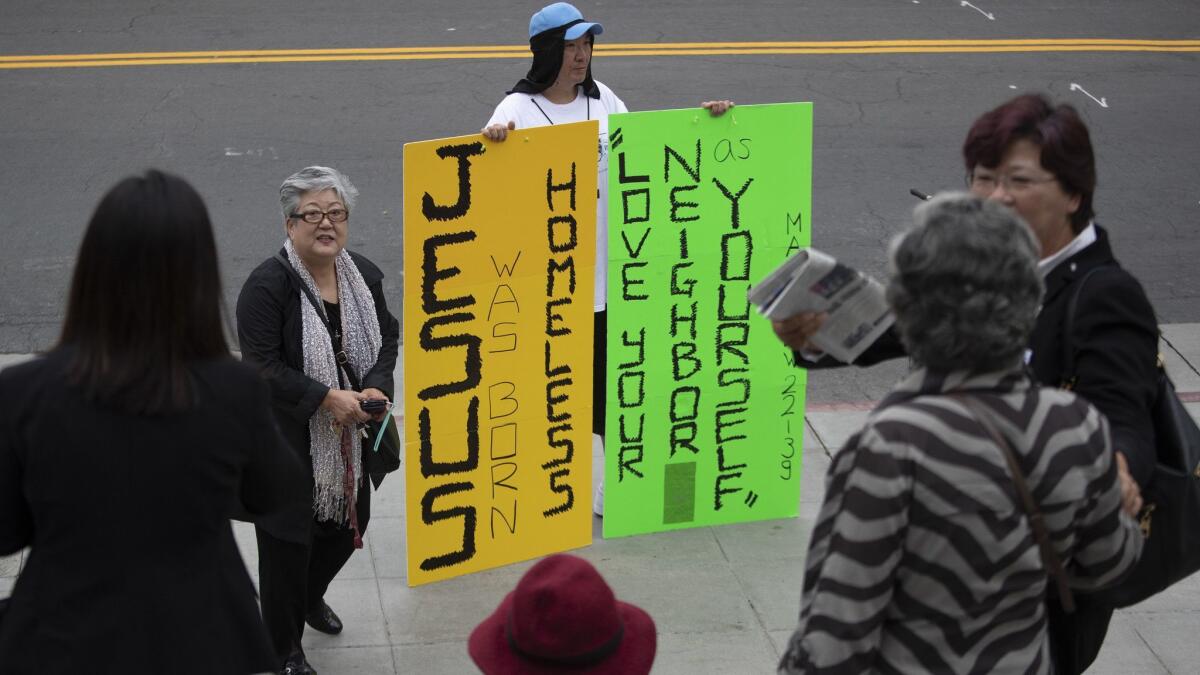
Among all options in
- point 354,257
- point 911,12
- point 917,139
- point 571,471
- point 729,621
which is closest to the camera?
point 354,257

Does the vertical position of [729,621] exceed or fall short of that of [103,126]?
it falls short

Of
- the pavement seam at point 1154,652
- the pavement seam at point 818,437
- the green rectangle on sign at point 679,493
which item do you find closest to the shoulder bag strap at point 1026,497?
the pavement seam at point 1154,652

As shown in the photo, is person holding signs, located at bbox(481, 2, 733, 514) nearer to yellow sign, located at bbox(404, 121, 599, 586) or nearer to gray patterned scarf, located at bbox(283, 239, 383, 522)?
yellow sign, located at bbox(404, 121, 599, 586)

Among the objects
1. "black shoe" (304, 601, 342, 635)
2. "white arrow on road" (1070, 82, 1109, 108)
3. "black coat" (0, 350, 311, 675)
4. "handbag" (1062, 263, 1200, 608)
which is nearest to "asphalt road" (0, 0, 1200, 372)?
"white arrow on road" (1070, 82, 1109, 108)

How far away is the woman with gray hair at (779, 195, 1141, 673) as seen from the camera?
2.43 metres

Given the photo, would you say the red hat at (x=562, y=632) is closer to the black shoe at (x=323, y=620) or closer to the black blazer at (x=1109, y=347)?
the black blazer at (x=1109, y=347)

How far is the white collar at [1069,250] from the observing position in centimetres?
311

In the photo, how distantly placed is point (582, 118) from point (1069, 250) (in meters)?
2.72

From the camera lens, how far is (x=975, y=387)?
249 centimetres

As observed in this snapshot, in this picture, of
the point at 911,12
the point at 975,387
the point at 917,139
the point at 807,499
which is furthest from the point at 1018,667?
the point at 911,12

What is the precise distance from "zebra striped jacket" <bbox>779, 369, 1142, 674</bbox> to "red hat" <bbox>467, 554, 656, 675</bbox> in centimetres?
31

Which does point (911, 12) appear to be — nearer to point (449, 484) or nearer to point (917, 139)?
point (917, 139)

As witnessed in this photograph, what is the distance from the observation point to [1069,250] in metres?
3.12

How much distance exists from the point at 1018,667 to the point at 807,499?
10.9 feet
